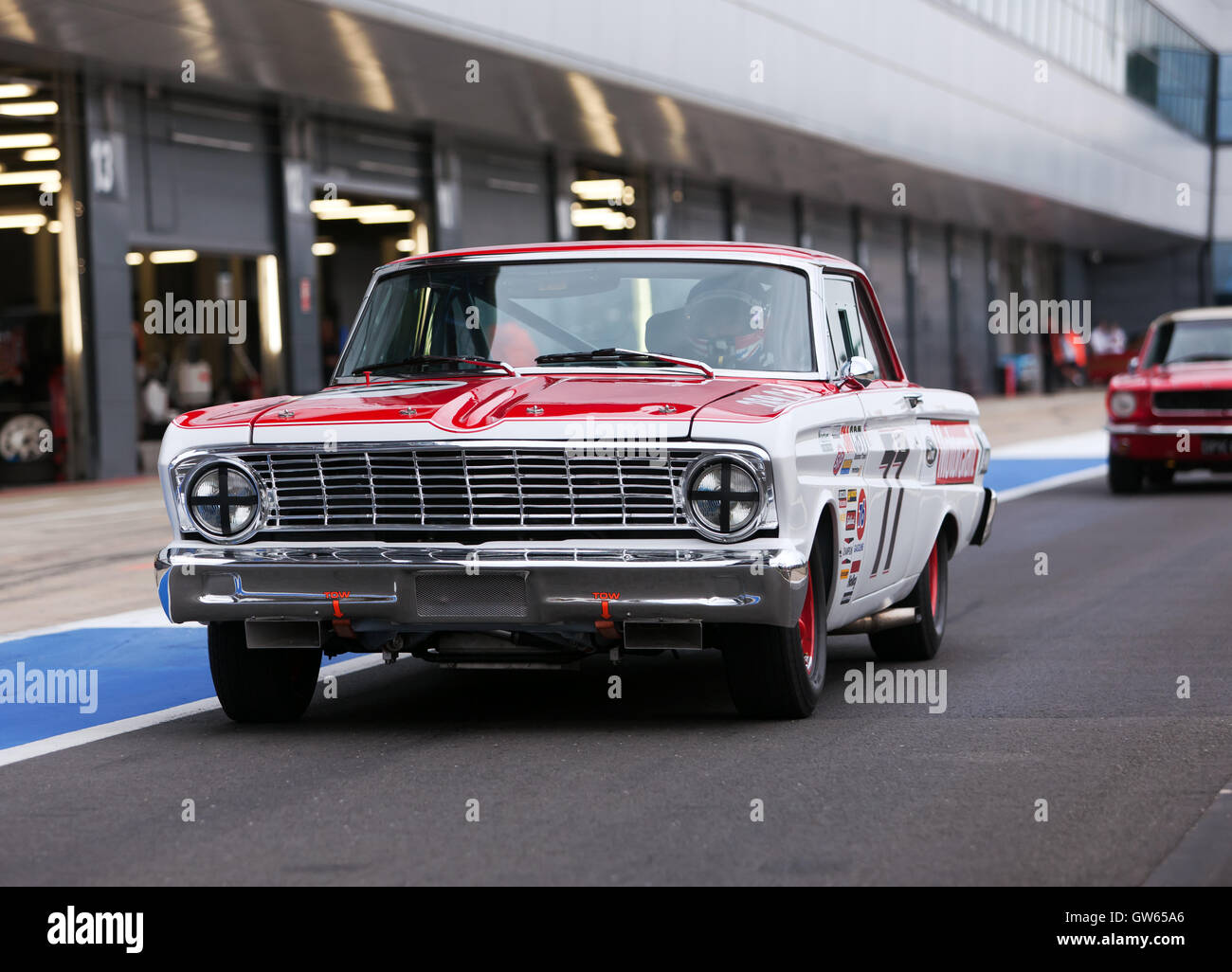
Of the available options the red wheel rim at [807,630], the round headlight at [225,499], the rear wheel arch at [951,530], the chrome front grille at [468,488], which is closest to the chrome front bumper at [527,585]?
the chrome front grille at [468,488]

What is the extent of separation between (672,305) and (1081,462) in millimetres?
18168

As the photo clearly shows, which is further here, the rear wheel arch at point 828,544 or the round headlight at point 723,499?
the rear wheel arch at point 828,544

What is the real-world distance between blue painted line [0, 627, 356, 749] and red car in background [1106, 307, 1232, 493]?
11.1 metres

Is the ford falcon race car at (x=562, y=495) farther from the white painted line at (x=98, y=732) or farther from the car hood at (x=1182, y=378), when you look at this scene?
the car hood at (x=1182, y=378)

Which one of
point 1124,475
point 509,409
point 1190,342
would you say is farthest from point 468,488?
point 1190,342

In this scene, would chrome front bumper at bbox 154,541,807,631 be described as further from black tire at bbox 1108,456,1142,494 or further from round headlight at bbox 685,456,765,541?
black tire at bbox 1108,456,1142,494

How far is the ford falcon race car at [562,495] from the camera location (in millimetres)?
6273

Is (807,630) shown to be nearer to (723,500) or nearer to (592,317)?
(723,500)

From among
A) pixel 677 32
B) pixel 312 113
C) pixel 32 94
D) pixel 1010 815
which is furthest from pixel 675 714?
pixel 677 32

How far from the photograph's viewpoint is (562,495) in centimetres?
637

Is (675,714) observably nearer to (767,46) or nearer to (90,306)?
(90,306)

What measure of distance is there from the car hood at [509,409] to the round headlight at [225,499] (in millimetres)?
173

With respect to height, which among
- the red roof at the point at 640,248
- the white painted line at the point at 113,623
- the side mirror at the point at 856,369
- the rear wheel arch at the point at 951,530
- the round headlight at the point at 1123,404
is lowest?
the white painted line at the point at 113,623

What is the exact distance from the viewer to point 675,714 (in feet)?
23.4
